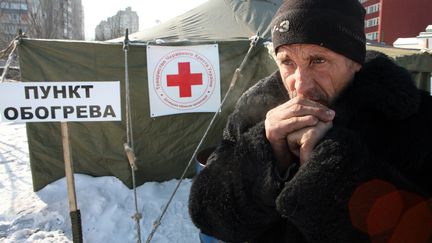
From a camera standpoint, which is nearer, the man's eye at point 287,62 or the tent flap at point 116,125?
the man's eye at point 287,62

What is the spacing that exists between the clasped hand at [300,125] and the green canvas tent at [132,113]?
347 centimetres

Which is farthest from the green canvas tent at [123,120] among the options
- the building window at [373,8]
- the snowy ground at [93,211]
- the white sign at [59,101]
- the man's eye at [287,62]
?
the building window at [373,8]

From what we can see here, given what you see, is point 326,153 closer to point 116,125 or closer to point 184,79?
point 184,79

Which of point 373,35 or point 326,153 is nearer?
point 326,153

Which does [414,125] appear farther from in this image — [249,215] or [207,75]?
[207,75]

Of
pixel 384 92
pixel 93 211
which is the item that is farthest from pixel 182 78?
pixel 384 92

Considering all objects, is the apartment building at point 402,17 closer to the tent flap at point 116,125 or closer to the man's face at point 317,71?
the tent flap at point 116,125

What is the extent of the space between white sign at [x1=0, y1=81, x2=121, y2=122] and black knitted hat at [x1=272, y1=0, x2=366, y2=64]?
1531 mm

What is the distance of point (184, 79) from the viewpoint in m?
4.31

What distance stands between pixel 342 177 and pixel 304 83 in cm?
28

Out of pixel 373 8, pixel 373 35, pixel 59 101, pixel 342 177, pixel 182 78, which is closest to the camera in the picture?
pixel 342 177

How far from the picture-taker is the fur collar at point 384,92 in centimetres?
94

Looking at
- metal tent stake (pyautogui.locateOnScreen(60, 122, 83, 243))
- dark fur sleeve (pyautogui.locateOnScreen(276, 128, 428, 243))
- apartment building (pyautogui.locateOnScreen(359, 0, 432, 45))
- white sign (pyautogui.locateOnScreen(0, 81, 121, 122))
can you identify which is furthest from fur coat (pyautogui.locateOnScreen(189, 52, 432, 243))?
apartment building (pyautogui.locateOnScreen(359, 0, 432, 45))

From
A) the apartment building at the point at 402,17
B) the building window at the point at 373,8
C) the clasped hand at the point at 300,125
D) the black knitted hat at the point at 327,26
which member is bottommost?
the clasped hand at the point at 300,125
